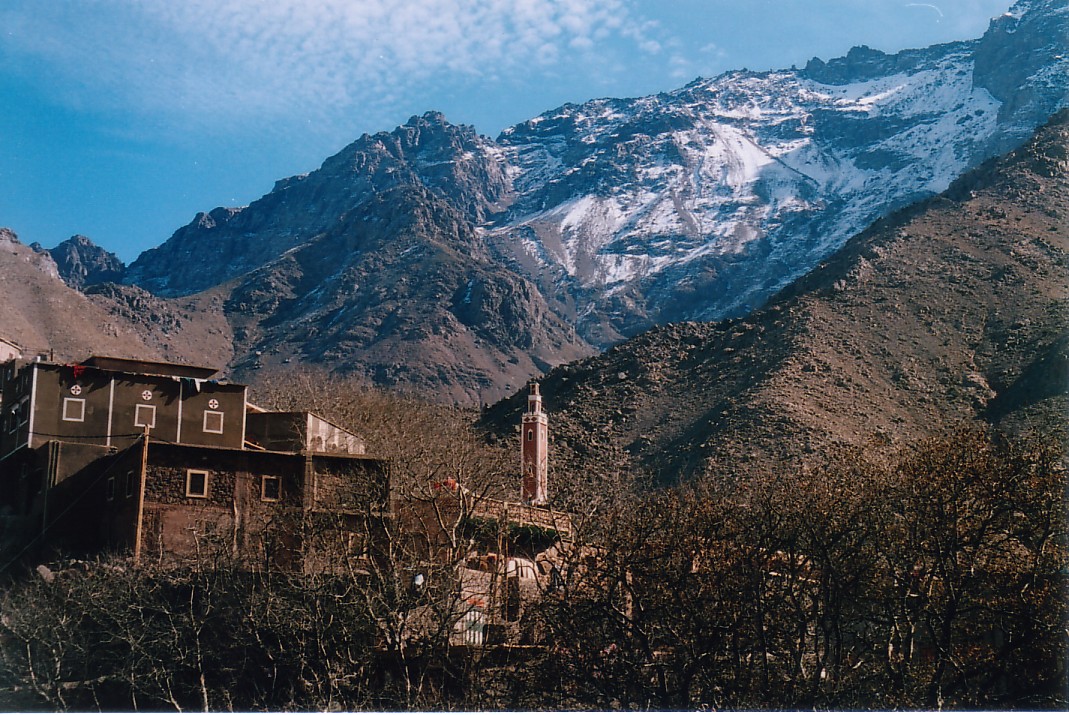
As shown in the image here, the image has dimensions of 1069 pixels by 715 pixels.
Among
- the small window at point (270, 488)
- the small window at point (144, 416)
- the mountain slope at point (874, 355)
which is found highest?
the mountain slope at point (874, 355)

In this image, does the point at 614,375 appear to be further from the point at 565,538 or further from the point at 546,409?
the point at 565,538

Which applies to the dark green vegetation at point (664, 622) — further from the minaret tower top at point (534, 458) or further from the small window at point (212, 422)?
the minaret tower top at point (534, 458)

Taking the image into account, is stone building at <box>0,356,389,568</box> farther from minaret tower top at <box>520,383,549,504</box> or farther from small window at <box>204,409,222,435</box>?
minaret tower top at <box>520,383,549,504</box>

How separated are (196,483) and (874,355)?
208 feet

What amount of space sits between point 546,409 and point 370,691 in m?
65.5

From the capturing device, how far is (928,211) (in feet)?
379

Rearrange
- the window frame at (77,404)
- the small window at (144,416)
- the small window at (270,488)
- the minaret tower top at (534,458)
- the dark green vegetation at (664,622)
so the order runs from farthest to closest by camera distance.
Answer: the minaret tower top at (534,458), the small window at (144,416), the window frame at (77,404), the small window at (270,488), the dark green vegetation at (664,622)

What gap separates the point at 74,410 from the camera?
42.2 meters

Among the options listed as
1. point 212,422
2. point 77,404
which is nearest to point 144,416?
point 77,404

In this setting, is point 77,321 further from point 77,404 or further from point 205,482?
point 205,482

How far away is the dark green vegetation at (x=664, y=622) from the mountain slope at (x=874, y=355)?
33484mm

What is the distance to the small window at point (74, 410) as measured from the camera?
42.1 metres

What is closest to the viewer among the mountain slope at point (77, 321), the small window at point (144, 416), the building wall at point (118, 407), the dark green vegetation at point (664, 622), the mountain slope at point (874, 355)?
the dark green vegetation at point (664, 622)

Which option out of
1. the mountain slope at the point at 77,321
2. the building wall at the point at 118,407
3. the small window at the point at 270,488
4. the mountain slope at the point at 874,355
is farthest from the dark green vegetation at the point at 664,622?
the mountain slope at the point at 77,321
